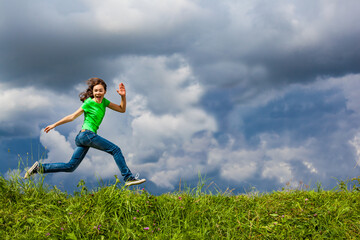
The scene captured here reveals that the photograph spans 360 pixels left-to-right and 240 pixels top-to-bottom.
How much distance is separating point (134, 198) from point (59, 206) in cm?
139

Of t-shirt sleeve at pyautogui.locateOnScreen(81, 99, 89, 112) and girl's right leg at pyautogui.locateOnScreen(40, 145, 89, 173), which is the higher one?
t-shirt sleeve at pyautogui.locateOnScreen(81, 99, 89, 112)

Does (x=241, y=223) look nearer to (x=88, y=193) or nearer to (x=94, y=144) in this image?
(x=88, y=193)

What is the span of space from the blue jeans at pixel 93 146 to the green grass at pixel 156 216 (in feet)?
2.06

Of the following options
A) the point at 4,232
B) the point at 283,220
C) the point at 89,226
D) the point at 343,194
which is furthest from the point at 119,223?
the point at 343,194

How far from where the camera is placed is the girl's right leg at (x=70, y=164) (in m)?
7.09

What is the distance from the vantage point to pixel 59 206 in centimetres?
610

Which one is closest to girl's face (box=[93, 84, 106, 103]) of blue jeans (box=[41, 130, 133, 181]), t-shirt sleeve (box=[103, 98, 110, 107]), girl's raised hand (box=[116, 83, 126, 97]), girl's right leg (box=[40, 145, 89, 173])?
Result: t-shirt sleeve (box=[103, 98, 110, 107])

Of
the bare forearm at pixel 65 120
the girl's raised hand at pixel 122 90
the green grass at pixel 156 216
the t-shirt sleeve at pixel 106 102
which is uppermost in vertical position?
the girl's raised hand at pixel 122 90

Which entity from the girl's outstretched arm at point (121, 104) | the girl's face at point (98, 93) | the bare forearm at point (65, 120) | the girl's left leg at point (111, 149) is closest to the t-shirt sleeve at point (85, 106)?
the girl's face at point (98, 93)

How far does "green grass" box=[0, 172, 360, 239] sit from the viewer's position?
514 centimetres

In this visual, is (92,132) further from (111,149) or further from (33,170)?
(33,170)

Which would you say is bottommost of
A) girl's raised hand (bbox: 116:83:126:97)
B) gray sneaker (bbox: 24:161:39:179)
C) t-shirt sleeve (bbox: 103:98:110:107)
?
gray sneaker (bbox: 24:161:39:179)

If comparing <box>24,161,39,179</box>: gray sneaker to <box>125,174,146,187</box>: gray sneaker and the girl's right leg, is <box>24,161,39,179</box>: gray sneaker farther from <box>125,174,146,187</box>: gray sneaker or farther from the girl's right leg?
<box>125,174,146,187</box>: gray sneaker

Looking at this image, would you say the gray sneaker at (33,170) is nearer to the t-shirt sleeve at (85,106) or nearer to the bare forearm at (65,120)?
the bare forearm at (65,120)
